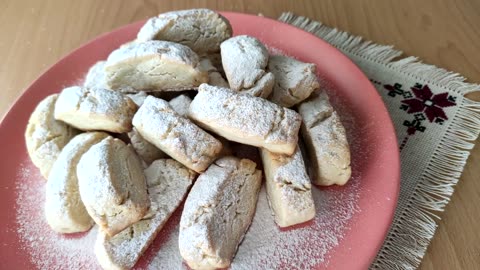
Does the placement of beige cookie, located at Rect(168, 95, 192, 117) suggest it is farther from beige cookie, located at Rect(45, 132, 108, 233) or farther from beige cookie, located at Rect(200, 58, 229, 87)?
beige cookie, located at Rect(45, 132, 108, 233)

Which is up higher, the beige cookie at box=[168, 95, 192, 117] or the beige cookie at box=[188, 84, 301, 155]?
the beige cookie at box=[188, 84, 301, 155]

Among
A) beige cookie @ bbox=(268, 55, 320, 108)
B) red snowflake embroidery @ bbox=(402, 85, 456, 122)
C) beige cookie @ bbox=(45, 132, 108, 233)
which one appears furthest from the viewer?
red snowflake embroidery @ bbox=(402, 85, 456, 122)

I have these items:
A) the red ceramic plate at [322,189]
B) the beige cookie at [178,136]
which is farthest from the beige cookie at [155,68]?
the red ceramic plate at [322,189]

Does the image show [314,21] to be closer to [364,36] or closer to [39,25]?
[364,36]

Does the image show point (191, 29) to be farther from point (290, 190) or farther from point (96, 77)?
point (290, 190)

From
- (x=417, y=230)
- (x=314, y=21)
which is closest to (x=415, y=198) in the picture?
(x=417, y=230)

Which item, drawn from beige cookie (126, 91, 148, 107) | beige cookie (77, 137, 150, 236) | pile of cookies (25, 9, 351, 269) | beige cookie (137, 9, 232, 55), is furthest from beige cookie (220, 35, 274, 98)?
beige cookie (77, 137, 150, 236)

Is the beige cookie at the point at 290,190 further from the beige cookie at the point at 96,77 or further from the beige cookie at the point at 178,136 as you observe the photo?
the beige cookie at the point at 96,77

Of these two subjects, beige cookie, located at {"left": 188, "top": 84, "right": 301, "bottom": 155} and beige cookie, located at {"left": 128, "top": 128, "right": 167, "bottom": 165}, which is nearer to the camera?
beige cookie, located at {"left": 188, "top": 84, "right": 301, "bottom": 155}
